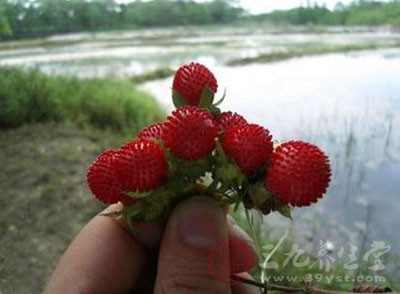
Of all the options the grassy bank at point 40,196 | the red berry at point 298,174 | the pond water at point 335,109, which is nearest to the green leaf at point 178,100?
the red berry at point 298,174

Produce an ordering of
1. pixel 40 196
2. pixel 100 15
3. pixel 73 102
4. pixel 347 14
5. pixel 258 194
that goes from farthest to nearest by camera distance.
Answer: pixel 73 102 < pixel 100 15 < pixel 40 196 < pixel 347 14 < pixel 258 194

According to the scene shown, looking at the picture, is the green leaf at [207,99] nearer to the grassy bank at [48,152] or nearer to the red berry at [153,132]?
the red berry at [153,132]

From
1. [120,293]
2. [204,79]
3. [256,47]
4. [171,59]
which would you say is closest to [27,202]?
[171,59]

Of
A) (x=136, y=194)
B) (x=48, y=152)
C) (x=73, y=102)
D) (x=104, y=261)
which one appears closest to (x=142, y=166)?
(x=136, y=194)

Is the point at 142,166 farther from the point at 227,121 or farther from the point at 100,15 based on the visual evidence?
the point at 100,15

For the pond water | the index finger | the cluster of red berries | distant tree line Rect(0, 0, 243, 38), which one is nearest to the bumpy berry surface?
the cluster of red berries

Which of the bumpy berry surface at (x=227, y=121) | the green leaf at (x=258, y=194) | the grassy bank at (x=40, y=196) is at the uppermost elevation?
the bumpy berry surface at (x=227, y=121)

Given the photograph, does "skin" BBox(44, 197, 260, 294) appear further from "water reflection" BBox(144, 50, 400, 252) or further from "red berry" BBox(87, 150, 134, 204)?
"water reflection" BBox(144, 50, 400, 252)
